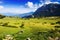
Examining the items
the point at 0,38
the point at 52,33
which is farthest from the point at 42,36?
the point at 0,38

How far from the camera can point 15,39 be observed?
143ft

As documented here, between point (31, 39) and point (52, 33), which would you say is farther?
point (52, 33)

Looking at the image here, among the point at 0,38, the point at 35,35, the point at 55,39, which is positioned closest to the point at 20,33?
the point at 35,35

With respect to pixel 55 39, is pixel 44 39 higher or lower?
lower

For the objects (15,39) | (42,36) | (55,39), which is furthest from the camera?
(42,36)

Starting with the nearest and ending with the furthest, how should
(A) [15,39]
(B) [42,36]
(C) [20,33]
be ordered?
(A) [15,39], (B) [42,36], (C) [20,33]

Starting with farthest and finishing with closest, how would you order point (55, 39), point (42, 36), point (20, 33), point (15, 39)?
point (20, 33) < point (42, 36) < point (15, 39) < point (55, 39)

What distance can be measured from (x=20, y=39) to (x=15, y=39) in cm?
164

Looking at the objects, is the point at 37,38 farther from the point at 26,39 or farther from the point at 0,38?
the point at 0,38

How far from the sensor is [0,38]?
44.0 metres

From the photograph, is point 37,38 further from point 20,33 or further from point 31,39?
point 20,33

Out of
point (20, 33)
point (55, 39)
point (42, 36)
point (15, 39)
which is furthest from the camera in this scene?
point (20, 33)

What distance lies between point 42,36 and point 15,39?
330 inches

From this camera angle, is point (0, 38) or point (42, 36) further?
point (42, 36)
